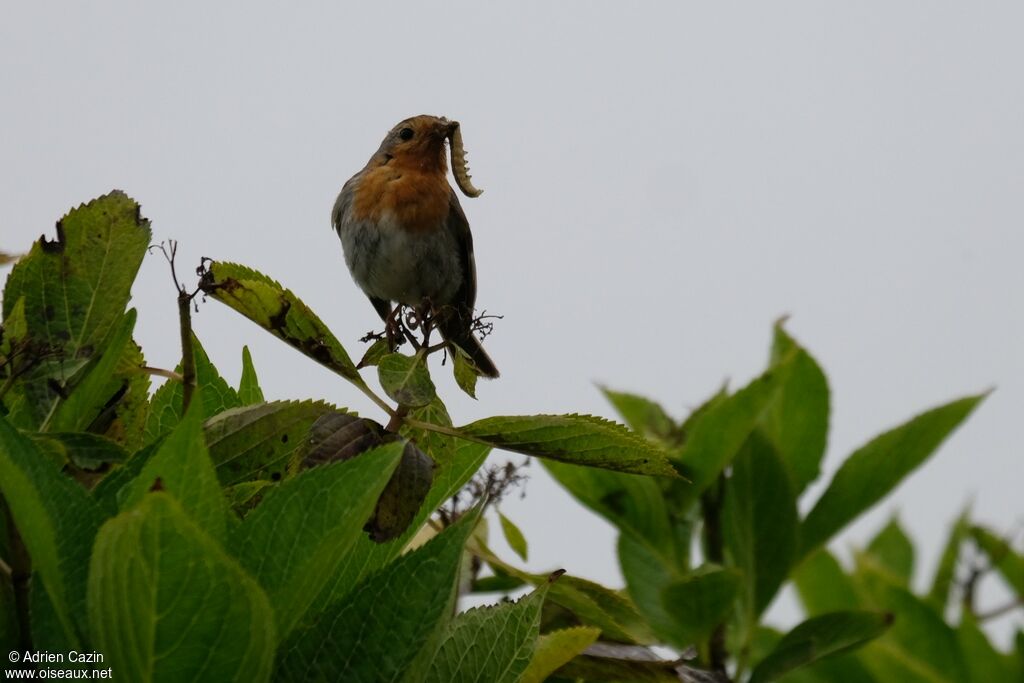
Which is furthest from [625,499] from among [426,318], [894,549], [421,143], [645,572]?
[421,143]

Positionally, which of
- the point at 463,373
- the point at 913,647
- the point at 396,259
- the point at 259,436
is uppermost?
the point at 396,259

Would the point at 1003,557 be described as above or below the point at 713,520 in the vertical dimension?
below

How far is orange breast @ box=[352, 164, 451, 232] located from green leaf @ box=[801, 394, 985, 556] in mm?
3498

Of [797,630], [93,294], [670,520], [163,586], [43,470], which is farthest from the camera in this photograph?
[670,520]

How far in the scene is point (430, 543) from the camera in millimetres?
1621

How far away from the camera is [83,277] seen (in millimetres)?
1973

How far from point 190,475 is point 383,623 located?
300mm

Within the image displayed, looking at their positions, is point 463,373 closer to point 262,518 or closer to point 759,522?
point 262,518

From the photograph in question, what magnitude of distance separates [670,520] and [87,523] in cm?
181

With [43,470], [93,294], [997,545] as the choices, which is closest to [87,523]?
[43,470]

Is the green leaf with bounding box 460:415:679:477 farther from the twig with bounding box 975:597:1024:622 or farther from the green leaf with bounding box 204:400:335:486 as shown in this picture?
the twig with bounding box 975:597:1024:622

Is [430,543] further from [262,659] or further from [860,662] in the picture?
[860,662]

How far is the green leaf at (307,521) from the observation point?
1520mm

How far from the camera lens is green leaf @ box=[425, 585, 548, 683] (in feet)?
5.68
